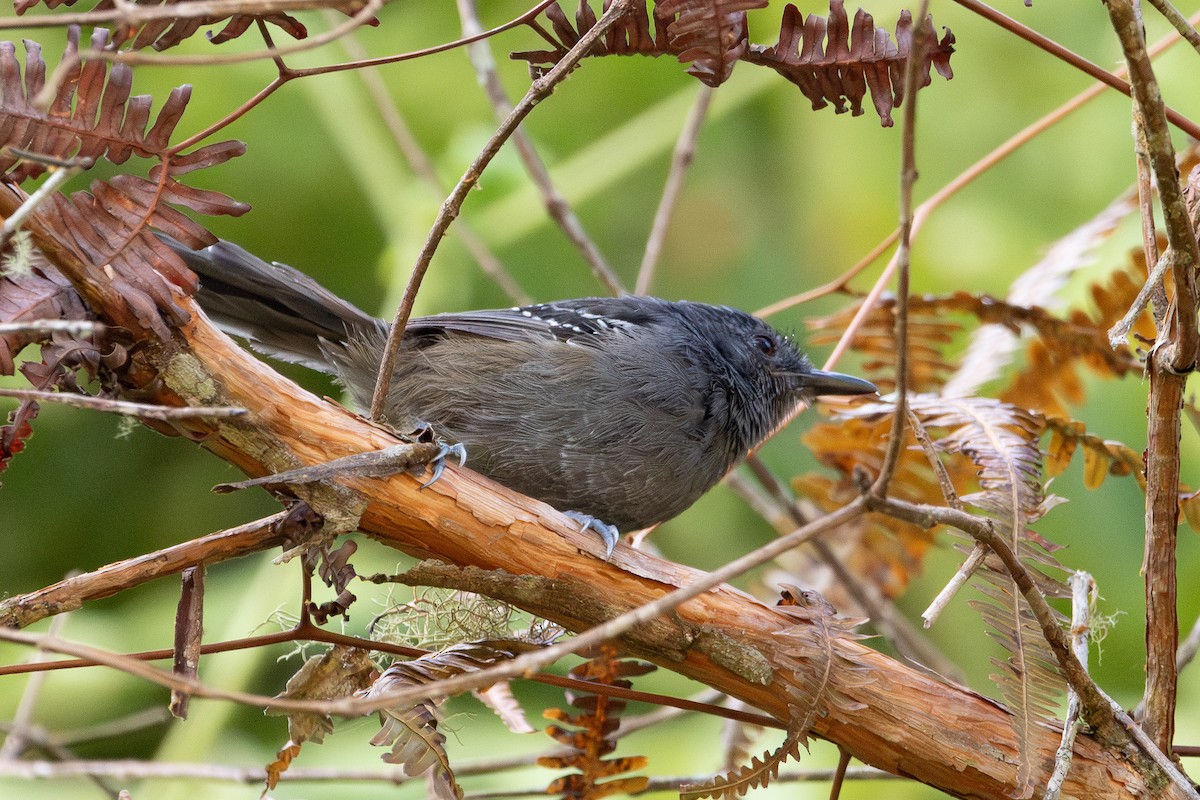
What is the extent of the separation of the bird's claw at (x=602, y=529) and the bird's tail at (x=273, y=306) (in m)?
0.82

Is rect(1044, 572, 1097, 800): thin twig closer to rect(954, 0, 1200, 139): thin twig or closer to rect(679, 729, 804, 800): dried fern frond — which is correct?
rect(679, 729, 804, 800): dried fern frond

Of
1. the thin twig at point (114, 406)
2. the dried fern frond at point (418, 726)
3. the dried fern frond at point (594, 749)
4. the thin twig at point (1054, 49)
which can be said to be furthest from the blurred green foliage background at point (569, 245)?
the thin twig at point (114, 406)

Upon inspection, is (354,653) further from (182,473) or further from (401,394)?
(182,473)

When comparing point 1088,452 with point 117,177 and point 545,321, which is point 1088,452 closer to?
point 545,321

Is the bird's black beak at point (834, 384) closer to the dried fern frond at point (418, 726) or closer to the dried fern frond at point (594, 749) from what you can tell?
the dried fern frond at point (594, 749)

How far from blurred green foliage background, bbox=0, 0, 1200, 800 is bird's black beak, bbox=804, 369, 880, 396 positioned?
631 millimetres

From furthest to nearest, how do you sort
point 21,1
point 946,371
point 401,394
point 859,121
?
point 859,121 < point 946,371 < point 401,394 < point 21,1

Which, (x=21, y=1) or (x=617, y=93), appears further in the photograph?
(x=617, y=93)

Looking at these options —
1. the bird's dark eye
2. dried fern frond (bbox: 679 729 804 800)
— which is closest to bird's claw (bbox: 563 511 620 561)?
dried fern frond (bbox: 679 729 804 800)

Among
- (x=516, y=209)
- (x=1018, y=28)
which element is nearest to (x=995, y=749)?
(x=1018, y=28)

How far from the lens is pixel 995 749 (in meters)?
2.01

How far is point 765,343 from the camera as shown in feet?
11.6

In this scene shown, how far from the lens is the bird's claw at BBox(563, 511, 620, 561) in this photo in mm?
2145

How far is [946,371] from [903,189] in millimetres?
2489
